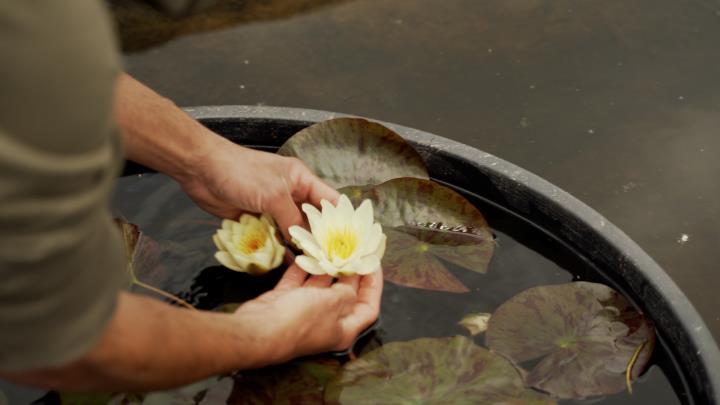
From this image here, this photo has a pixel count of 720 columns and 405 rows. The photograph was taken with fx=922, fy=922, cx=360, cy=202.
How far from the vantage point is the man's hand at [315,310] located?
43.3 inches

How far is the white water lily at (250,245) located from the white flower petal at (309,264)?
4 cm

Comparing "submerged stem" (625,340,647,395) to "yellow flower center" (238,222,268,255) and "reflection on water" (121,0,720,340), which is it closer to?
"yellow flower center" (238,222,268,255)

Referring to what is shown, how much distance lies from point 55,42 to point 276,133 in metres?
0.87

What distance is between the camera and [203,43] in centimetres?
248

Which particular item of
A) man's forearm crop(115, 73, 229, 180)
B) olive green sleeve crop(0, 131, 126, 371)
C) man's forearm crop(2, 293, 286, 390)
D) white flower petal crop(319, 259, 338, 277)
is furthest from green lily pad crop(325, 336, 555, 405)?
olive green sleeve crop(0, 131, 126, 371)

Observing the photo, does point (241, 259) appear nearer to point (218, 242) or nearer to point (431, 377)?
point (218, 242)

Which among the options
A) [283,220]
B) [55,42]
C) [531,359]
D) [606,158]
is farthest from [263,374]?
[606,158]

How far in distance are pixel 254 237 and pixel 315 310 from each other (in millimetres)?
202

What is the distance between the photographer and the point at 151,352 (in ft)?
2.87

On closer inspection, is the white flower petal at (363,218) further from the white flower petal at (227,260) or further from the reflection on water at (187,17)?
the reflection on water at (187,17)

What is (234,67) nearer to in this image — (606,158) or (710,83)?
(606,158)

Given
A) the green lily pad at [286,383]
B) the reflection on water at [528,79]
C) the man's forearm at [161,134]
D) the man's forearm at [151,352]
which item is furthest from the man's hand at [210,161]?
the reflection on water at [528,79]

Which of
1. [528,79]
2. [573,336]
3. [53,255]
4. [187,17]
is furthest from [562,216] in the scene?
[187,17]

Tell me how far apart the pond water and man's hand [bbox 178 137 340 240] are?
0.08 meters
